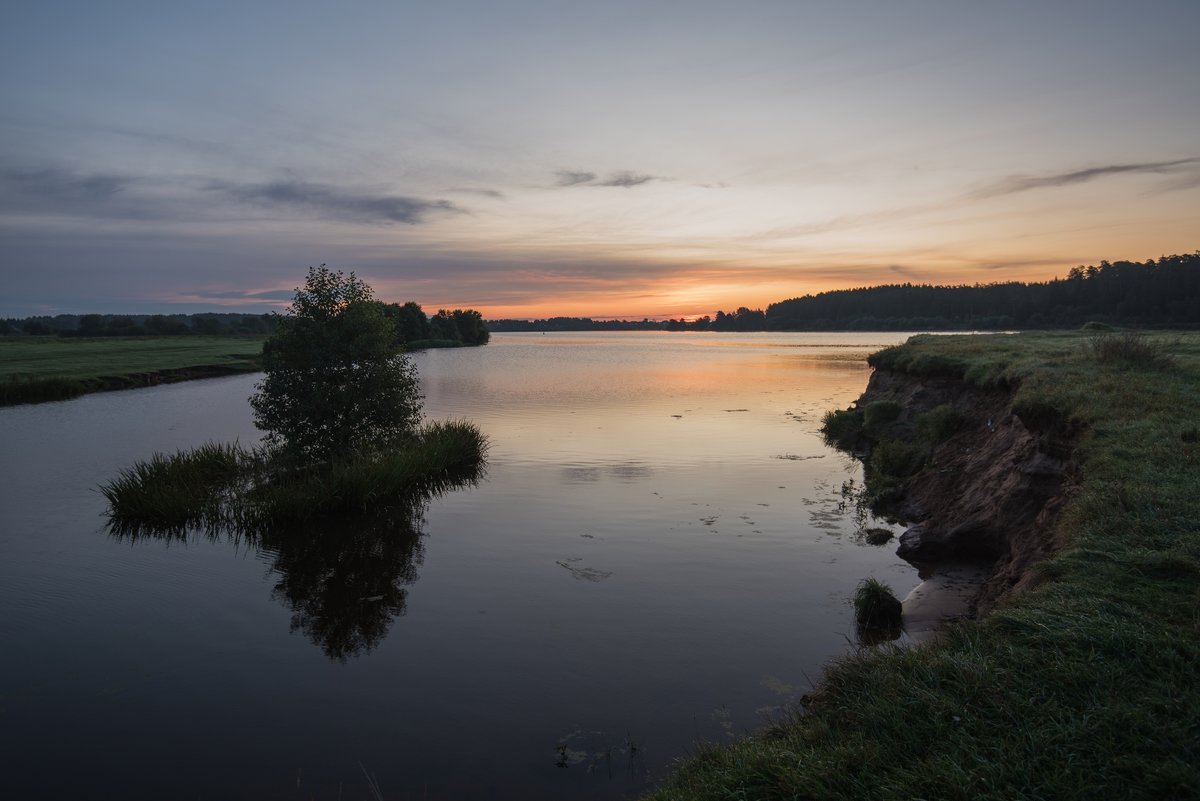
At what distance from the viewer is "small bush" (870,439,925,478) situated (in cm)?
2252

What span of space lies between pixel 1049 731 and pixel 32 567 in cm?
1910

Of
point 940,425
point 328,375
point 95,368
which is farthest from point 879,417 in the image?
point 95,368

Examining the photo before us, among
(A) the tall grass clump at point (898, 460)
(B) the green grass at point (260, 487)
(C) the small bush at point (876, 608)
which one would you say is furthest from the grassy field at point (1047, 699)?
(B) the green grass at point (260, 487)

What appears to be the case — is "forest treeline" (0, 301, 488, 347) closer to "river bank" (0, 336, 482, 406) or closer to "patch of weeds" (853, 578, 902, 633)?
"river bank" (0, 336, 482, 406)

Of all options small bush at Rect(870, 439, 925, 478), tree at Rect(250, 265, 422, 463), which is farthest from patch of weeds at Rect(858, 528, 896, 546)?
tree at Rect(250, 265, 422, 463)

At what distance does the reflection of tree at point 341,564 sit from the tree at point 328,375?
3.97m

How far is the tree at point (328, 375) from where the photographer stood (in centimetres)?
2314

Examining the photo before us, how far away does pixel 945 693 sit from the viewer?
6.08m

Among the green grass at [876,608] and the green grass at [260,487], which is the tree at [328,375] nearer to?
the green grass at [260,487]

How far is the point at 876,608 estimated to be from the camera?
11.8m

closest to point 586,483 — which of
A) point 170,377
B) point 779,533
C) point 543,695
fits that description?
point 779,533

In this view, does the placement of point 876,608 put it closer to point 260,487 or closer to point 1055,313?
point 260,487

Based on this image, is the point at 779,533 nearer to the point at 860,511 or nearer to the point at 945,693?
the point at 860,511

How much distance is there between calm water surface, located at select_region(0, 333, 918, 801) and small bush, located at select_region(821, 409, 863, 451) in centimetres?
661
